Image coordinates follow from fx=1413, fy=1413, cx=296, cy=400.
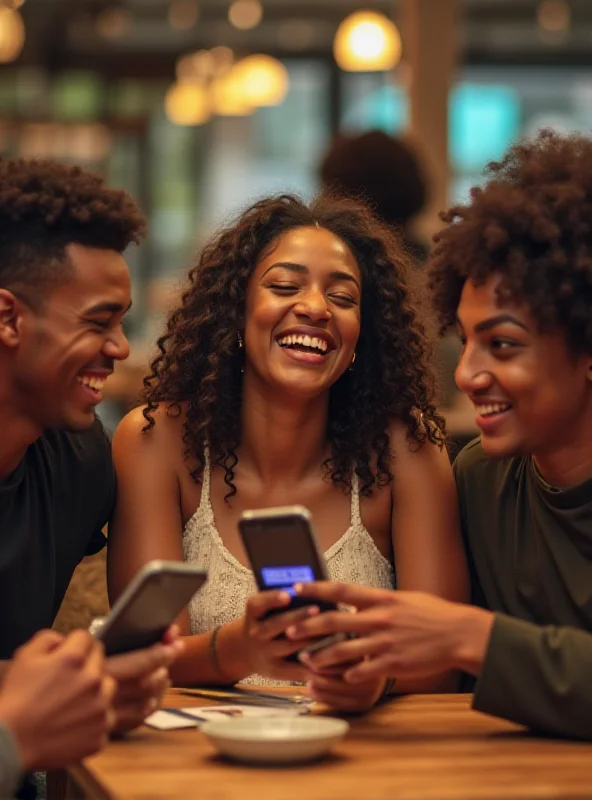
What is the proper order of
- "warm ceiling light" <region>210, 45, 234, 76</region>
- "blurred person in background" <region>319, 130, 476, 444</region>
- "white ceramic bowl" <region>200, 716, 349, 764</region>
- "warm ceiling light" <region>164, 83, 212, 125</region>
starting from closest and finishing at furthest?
"white ceramic bowl" <region>200, 716, 349, 764</region> → "blurred person in background" <region>319, 130, 476, 444</region> → "warm ceiling light" <region>210, 45, 234, 76</region> → "warm ceiling light" <region>164, 83, 212, 125</region>

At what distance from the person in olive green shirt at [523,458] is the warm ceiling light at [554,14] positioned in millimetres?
10846

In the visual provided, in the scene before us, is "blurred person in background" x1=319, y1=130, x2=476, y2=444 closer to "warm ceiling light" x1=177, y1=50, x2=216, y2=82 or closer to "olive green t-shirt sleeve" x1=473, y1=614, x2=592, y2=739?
"olive green t-shirt sleeve" x1=473, y1=614, x2=592, y2=739

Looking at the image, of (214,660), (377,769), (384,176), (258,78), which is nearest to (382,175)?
(384,176)

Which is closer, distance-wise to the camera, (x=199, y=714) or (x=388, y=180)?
(x=199, y=714)

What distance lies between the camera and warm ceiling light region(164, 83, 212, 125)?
12.3 meters

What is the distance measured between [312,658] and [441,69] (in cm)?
672

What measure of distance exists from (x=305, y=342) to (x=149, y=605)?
933 mm

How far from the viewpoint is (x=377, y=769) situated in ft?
6.35

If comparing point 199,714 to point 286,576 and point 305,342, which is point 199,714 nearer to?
point 286,576

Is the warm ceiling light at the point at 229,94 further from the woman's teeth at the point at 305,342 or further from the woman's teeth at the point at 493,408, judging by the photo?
the woman's teeth at the point at 493,408

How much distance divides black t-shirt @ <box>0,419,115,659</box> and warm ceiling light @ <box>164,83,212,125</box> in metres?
9.70

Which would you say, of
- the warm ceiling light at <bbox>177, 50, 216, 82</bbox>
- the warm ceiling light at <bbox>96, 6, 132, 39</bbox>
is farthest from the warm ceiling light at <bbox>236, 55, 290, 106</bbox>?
the warm ceiling light at <bbox>96, 6, 132, 39</bbox>

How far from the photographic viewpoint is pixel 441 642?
2145mm

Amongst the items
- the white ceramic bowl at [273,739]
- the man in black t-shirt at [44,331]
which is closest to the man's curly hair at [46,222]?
the man in black t-shirt at [44,331]
